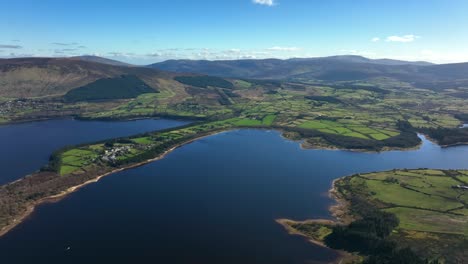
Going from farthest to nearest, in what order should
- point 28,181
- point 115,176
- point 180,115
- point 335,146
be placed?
point 180,115
point 335,146
point 115,176
point 28,181

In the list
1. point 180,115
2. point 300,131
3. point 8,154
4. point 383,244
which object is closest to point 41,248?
point 383,244

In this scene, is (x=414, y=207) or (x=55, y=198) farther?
(x=55, y=198)

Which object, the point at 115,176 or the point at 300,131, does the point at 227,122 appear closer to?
the point at 300,131

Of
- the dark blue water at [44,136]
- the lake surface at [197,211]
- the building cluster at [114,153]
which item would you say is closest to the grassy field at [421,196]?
the lake surface at [197,211]

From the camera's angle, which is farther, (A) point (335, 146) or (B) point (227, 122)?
(B) point (227, 122)

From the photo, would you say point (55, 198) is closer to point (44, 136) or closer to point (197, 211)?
point (197, 211)

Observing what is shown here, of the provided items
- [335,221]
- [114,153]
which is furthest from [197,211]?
[114,153]
